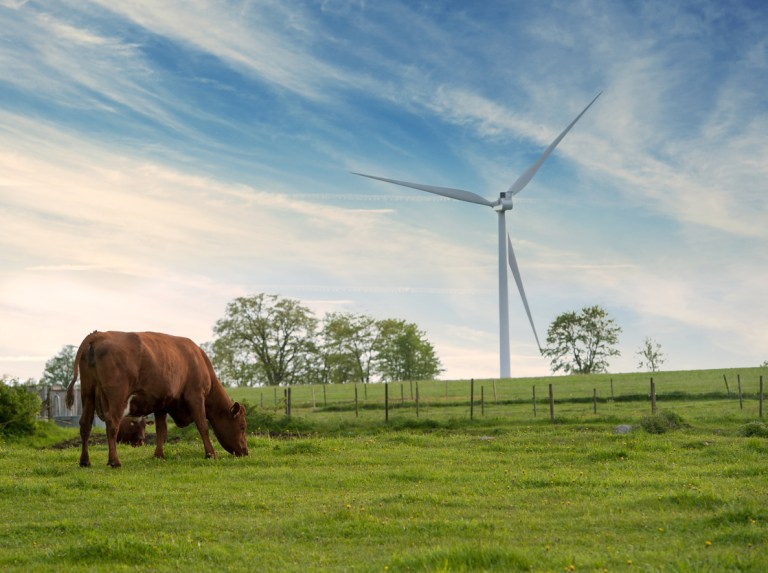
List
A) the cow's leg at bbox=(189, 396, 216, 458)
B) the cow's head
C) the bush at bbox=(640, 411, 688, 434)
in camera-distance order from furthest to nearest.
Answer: the bush at bbox=(640, 411, 688, 434), the cow's head, the cow's leg at bbox=(189, 396, 216, 458)

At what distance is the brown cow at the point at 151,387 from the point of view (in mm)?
16688

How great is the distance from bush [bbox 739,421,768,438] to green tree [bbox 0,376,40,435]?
21321 millimetres

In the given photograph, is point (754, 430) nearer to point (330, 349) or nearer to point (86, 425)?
point (86, 425)

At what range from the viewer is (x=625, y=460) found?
18.0 meters

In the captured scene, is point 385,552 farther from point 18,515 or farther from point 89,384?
point 89,384

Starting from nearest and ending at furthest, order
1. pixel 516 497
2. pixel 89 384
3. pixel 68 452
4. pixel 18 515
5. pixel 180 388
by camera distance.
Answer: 1. pixel 18 515
2. pixel 516 497
3. pixel 89 384
4. pixel 180 388
5. pixel 68 452

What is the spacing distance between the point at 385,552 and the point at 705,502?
17.9 ft

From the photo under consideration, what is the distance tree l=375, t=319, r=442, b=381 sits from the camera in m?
94.8

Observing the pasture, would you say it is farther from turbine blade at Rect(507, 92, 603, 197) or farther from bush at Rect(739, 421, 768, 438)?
turbine blade at Rect(507, 92, 603, 197)

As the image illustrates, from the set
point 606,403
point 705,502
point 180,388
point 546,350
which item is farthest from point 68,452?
point 546,350

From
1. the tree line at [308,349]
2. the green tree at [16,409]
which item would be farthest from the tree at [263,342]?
the green tree at [16,409]

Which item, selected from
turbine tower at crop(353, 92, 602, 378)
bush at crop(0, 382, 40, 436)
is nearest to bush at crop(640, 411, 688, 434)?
bush at crop(0, 382, 40, 436)

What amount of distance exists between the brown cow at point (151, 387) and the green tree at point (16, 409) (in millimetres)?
7073

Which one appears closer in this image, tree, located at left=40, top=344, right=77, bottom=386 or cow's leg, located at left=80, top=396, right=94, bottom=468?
cow's leg, located at left=80, top=396, right=94, bottom=468
